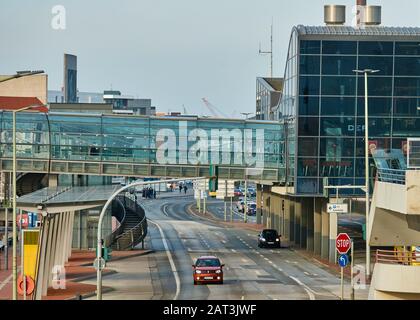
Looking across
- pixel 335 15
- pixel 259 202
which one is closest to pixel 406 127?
pixel 335 15

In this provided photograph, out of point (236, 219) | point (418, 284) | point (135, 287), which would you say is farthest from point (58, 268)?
point (236, 219)

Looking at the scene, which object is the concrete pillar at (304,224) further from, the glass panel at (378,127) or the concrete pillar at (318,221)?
the glass panel at (378,127)

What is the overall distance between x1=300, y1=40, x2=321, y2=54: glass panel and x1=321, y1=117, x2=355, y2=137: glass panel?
4.78 m

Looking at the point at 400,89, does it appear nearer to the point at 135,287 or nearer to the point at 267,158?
the point at 267,158

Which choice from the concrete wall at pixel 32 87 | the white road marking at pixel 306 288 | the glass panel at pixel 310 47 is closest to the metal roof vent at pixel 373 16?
the glass panel at pixel 310 47

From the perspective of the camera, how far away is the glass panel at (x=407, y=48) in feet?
254

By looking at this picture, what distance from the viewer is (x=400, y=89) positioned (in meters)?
77.8

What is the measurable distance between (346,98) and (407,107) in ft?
14.3

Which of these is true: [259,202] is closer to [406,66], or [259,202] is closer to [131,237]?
[131,237]

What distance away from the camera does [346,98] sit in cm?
7788

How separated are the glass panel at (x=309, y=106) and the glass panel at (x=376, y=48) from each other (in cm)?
472

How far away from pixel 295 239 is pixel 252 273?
2922cm

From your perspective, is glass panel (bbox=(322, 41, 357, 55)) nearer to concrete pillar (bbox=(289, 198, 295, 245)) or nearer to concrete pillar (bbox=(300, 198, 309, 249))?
concrete pillar (bbox=(300, 198, 309, 249))
